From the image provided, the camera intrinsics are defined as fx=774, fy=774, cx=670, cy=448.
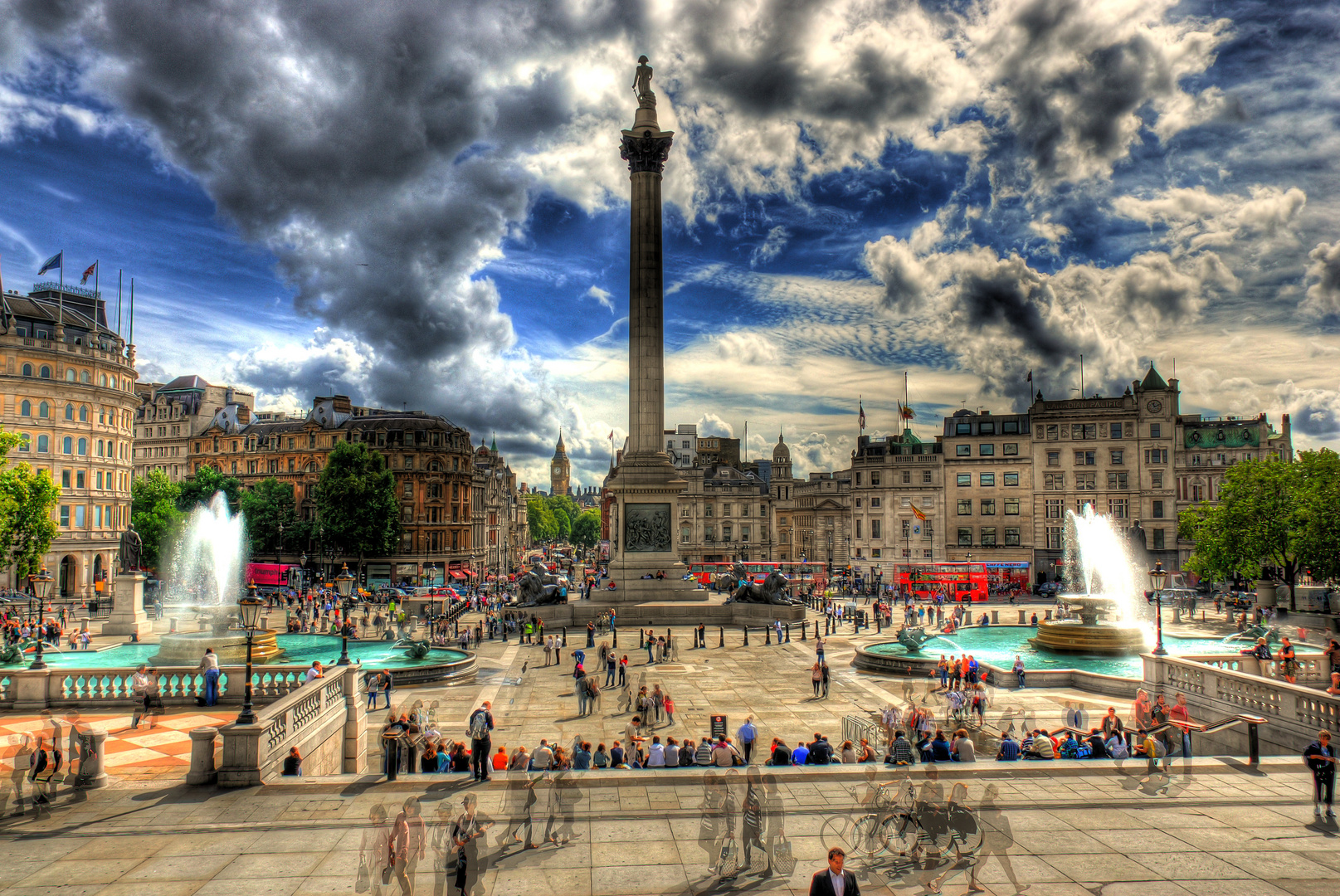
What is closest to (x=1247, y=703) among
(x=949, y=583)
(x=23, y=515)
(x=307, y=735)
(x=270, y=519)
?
(x=307, y=735)

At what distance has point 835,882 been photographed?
8.35 m

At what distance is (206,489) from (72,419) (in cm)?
1411

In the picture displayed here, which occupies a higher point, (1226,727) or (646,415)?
(646,415)

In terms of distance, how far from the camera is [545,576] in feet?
156

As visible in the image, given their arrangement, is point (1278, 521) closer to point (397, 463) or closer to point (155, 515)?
point (397, 463)

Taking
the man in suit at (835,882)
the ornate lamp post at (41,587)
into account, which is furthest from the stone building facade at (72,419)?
the man in suit at (835,882)

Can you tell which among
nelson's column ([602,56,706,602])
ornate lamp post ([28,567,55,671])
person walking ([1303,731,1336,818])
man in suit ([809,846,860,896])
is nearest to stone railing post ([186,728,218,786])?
man in suit ([809,846,860,896])

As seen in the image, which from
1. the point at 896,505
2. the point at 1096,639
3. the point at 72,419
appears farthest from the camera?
the point at 896,505

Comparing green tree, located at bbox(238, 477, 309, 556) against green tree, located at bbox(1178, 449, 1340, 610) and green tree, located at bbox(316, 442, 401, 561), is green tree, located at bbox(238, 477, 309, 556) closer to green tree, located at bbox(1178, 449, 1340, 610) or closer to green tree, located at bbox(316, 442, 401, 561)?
green tree, located at bbox(316, 442, 401, 561)

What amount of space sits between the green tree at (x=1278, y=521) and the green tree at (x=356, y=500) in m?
65.4

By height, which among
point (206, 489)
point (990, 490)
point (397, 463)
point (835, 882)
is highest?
point (397, 463)

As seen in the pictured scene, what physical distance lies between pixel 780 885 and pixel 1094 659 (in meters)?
26.0

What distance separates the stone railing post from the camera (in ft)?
46.1

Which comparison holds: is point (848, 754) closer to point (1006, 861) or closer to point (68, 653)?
point (1006, 861)
